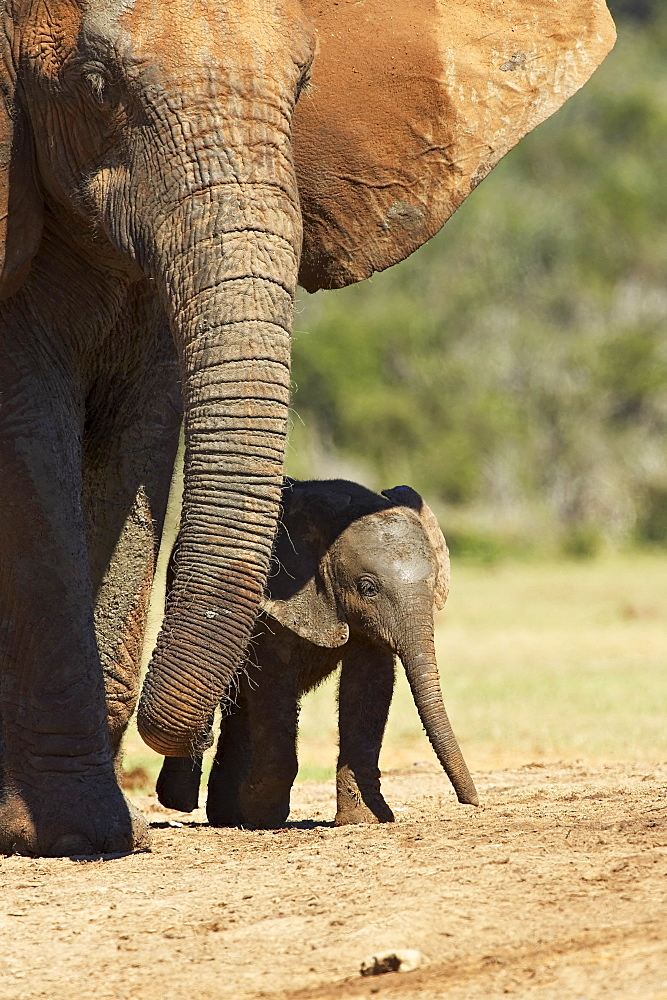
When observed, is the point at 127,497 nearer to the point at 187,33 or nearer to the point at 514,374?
the point at 187,33

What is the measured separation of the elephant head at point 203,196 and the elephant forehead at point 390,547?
A: 112 cm

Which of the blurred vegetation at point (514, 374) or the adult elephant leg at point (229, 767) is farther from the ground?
the blurred vegetation at point (514, 374)

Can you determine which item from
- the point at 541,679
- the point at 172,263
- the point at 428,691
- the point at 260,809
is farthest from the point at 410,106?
the point at 541,679

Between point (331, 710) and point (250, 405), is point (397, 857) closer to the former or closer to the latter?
point (250, 405)

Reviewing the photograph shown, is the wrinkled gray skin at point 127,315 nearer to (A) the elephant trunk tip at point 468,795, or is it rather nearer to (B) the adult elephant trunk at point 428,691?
(B) the adult elephant trunk at point 428,691

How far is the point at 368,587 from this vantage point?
20.7ft

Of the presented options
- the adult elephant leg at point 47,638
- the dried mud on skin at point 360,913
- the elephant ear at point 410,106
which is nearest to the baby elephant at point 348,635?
the dried mud on skin at point 360,913

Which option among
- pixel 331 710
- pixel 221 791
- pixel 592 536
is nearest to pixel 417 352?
pixel 592 536

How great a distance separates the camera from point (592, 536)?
82.6 ft

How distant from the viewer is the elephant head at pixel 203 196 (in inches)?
189

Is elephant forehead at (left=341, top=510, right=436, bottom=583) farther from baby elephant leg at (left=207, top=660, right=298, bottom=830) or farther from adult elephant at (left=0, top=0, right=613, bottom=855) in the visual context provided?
adult elephant at (left=0, top=0, right=613, bottom=855)

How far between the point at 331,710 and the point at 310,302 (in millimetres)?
26630

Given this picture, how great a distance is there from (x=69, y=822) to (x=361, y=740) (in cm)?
115

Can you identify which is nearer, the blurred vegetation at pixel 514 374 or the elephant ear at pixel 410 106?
the elephant ear at pixel 410 106
